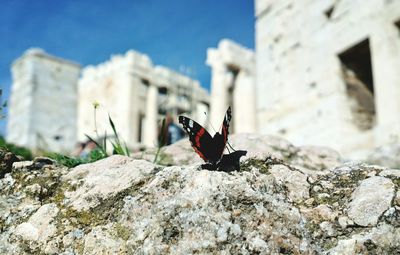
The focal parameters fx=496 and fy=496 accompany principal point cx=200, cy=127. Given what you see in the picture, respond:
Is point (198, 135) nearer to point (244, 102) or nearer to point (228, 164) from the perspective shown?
point (228, 164)

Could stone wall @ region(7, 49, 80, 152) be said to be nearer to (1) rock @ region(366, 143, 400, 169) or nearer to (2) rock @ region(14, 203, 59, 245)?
(1) rock @ region(366, 143, 400, 169)

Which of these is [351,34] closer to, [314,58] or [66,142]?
[314,58]

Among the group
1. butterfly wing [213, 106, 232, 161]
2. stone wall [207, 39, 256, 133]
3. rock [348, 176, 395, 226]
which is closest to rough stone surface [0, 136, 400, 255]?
rock [348, 176, 395, 226]

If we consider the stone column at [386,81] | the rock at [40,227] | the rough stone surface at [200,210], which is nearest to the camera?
the rough stone surface at [200,210]

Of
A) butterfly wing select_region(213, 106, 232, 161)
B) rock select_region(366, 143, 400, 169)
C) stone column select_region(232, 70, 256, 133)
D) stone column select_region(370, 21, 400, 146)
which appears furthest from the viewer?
stone column select_region(232, 70, 256, 133)

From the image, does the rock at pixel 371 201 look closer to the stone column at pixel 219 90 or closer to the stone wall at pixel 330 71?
the stone wall at pixel 330 71

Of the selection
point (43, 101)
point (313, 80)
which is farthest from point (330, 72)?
point (43, 101)

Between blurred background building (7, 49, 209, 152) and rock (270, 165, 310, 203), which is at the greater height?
blurred background building (7, 49, 209, 152)

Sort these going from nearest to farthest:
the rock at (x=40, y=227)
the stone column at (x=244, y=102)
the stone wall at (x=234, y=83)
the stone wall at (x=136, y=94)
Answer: the rock at (x=40, y=227), the stone wall at (x=234, y=83), the stone column at (x=244, y=102), the stone wall at (x=136, y=94)

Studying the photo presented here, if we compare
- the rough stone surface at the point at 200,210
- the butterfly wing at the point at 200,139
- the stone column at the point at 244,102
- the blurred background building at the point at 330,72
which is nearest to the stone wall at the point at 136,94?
the stone column at the point at 244,102
